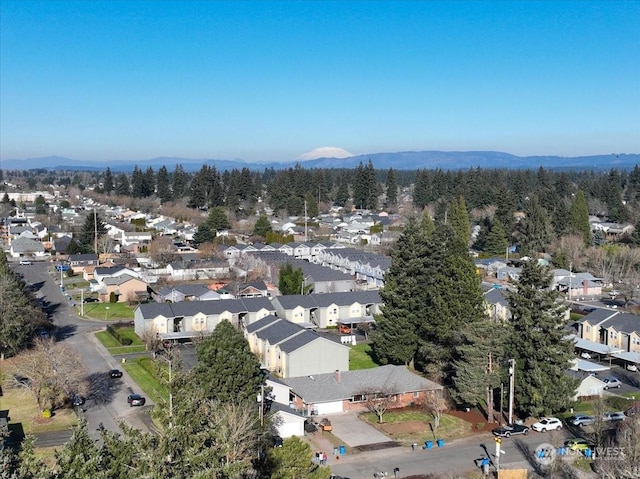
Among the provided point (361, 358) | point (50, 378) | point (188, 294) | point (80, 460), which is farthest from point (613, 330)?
point (80, 460)

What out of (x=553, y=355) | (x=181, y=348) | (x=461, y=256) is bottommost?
(x=181, y=348)

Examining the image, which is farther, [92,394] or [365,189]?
[365,189]

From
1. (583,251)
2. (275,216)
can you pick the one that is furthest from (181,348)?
(275,216)

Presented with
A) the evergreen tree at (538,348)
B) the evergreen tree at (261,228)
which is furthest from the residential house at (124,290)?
the evergreen tree at (538,348)

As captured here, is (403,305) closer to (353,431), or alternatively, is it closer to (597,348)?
(353,431)

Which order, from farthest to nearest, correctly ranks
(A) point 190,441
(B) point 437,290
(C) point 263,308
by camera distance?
(C) point 263,308
(B) point 437,290
(A) point 190,441

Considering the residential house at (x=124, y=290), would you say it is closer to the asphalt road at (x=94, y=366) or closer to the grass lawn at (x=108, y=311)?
the grass lawn at (x=108, y=311)

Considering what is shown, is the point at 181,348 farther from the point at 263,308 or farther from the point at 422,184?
the point at 422,184
